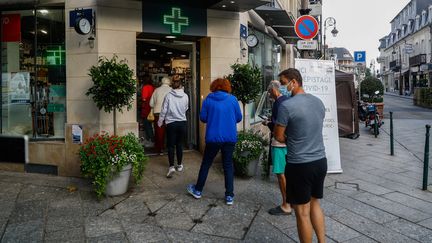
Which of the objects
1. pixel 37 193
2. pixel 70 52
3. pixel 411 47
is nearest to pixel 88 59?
pixel 70 52

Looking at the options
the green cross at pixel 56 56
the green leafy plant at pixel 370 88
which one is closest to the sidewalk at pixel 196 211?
the green cross at pixel 56 56

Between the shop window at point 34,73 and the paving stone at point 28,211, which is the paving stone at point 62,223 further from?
the shop window at point 34,73

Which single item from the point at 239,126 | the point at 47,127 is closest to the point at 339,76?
the point at 239,126

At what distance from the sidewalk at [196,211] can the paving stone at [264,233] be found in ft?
0.04

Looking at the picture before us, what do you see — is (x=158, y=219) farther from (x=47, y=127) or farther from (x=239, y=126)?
(x=239, y=126)

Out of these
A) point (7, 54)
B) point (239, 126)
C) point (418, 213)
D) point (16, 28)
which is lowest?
point (418, 213)

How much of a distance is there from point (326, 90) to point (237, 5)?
259cm

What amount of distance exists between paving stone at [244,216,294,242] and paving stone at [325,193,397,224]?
1214mm

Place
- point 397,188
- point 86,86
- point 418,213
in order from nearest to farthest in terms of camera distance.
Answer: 1. point 418,213
2. point 397,188
3. point 86,86

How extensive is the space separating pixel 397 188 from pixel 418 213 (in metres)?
1.36

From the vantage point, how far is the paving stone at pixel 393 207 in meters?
5.52

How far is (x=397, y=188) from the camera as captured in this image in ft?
22.9

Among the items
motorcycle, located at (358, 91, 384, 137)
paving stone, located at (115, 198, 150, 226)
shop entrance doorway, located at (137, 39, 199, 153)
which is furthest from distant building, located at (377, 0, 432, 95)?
paving stone, located at (115, 198, 150, 226)

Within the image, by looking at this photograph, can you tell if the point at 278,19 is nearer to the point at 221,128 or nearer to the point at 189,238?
the point at 221,128
